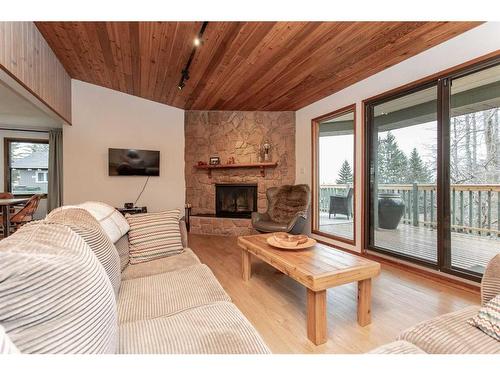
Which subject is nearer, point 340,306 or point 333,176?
point 340,306

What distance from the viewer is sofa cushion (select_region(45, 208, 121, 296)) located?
112 cm

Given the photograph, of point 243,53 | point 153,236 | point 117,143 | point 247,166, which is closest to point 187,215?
point 247,166

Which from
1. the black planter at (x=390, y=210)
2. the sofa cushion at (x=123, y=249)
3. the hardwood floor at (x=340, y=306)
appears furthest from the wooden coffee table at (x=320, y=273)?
the black planter at (x=390, y=210)

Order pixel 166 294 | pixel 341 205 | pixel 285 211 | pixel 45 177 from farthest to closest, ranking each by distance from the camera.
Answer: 1. pixel 45 177
2. pixel 341 205
3. pixel 285 211
4. pixel 166 294

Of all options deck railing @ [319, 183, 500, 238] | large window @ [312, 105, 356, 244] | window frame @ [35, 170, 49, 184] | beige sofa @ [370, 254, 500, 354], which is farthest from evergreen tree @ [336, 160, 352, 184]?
window frame @ [35, 170, 49, 184]

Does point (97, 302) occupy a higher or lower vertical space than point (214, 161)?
lower

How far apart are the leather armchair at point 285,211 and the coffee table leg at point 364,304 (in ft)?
5.22

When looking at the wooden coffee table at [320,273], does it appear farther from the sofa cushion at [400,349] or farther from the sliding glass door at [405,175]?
the sliding glass door at [405,175]

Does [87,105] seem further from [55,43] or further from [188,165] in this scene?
[188,165]

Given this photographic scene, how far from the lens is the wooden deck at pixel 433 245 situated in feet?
7.71

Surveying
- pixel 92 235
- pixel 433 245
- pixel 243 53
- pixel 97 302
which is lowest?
pixel 433 245

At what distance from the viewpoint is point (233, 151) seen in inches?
188

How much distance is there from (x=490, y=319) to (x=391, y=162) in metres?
2.38

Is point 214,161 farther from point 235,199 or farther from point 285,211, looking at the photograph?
point 285,211
